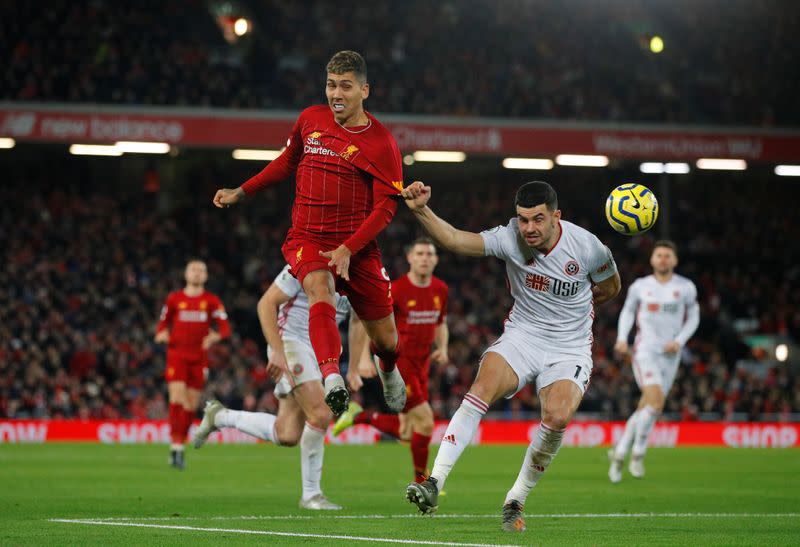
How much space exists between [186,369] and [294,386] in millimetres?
7155

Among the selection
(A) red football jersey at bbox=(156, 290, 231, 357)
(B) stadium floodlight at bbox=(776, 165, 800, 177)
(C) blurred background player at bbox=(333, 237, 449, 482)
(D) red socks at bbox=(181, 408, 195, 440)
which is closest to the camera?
(C) blurred background player at bbox=(333, 237, 449, 482)

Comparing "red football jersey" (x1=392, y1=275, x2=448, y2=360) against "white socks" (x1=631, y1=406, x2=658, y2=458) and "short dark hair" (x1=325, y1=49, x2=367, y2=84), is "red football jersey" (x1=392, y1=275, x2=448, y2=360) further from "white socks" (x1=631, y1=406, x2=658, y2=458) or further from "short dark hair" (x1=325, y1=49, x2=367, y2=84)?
"short dark hair" (x1=325, y1=49, x2=367, y2=84)

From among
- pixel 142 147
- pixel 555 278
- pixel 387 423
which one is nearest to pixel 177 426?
pixel 387 423

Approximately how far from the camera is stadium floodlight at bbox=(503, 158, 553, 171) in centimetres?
3300

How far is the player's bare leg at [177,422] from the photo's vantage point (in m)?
16.1

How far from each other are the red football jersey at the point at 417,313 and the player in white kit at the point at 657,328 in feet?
9.05

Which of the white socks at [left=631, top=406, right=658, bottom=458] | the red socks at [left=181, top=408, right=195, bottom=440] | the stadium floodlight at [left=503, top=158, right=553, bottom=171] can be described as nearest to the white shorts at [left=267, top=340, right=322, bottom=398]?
the white socks at [left=631, top=406, right=658, bottom=458]

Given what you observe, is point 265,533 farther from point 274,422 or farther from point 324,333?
point 274,422

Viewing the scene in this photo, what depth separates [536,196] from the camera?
8.36 metres

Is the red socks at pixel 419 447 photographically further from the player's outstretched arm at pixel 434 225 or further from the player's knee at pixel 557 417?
the player's outstretched arm at pixel 434 225

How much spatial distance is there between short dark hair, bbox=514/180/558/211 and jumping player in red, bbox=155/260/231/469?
30.7 ft

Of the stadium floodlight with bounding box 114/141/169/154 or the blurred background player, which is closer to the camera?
the blurred background player

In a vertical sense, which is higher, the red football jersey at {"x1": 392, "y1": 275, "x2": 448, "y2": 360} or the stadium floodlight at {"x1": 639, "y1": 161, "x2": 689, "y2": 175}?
the stadium floodlight at {"x1": 639, "y1": 161, "x2": 689, "y2": 175}

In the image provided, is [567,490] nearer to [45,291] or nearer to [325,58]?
[45,291]
